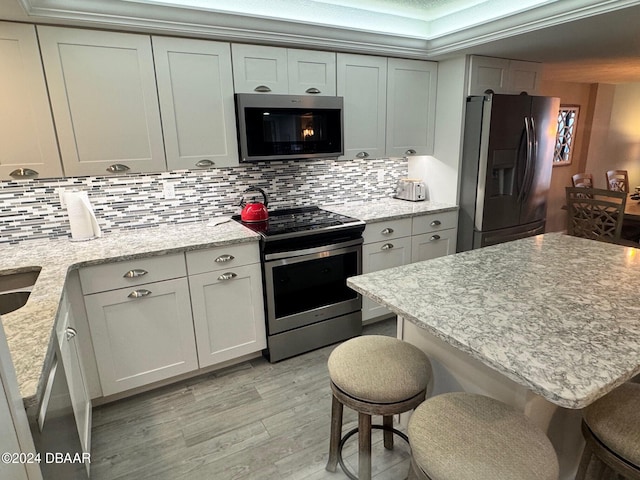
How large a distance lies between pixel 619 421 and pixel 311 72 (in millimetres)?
2571

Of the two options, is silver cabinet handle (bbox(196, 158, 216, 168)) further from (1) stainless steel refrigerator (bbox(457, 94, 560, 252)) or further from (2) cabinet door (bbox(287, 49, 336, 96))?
(1) stainless steel refrigerator (bbox(457, 94, 560, 252))

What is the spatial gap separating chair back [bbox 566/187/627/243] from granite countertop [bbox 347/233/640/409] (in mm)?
1633

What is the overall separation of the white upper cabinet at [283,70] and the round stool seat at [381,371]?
1869mm

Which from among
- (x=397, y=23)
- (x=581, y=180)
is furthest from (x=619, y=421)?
(x=581, y=180)

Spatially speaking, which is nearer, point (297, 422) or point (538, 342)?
point (538, 342)

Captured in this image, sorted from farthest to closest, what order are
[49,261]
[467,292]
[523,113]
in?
[523,113], [49,261], [467,292]

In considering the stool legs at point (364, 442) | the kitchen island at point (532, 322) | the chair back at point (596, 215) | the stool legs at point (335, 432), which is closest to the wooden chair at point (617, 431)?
the kitchen island at point (532, 322)

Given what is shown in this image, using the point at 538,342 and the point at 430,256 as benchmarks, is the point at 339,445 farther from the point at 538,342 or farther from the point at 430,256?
the point at 430,256

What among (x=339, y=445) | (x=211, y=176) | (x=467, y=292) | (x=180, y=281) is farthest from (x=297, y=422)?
(x=211, y=176)

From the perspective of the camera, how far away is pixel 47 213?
7.84ft

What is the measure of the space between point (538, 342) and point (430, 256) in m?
2.28

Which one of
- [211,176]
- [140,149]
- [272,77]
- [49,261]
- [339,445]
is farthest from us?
[211,176]

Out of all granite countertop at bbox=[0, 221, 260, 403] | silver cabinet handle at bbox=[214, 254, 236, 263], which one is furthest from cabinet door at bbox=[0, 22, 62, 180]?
silver cabinet handle at bbox=[214, 254, 236, 263]

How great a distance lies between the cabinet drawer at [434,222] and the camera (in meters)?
3.17
